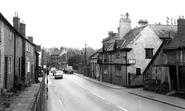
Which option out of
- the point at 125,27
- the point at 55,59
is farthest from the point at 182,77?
the point at 55,59

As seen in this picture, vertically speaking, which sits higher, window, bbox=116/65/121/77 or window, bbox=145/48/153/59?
window, bbox=145/48/153/59

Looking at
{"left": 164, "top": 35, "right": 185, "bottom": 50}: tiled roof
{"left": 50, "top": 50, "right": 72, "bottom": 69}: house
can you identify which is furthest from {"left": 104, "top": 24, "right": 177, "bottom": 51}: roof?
{"left": 50, "top": 50, "right": 72, "bottom": 69}: house

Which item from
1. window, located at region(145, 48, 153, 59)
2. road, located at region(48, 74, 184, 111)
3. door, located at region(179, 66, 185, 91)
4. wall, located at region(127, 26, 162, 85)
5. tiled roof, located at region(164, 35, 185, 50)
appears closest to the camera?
road, located at region(48, 74, 184, 111)

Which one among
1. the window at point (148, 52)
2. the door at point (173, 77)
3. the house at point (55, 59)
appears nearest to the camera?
the door at point (173, 77)

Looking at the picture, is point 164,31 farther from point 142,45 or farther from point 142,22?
point 142,45

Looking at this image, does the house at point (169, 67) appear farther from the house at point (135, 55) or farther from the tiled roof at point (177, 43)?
the house at point (135, 55)

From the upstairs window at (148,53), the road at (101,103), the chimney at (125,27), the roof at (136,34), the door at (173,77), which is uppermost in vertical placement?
the chimney at (125,27)

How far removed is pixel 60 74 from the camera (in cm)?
4294

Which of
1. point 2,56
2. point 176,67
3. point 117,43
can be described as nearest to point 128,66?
point 117,43

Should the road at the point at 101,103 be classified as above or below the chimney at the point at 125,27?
below

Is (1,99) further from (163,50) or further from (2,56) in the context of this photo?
(163,50)

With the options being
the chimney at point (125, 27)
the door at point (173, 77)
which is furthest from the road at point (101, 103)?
the chimney at point (125, 27)

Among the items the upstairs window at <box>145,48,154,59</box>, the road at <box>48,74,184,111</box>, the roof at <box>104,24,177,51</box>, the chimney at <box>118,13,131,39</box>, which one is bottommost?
the road at <box>48,74,184,111</box>

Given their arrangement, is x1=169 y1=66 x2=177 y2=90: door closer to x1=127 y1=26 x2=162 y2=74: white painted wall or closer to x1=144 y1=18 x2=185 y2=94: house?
x1=144 y1=18 x2=185 y2=94: house
